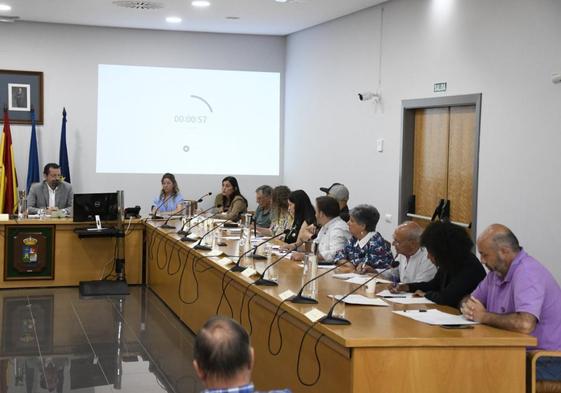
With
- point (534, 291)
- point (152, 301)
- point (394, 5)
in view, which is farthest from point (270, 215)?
point (534, 291)

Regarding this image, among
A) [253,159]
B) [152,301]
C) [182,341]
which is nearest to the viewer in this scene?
[182,341]

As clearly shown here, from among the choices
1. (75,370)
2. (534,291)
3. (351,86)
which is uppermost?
(351,86)

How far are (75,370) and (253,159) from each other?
6.23 meters

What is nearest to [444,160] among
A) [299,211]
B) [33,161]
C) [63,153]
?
[299,211]

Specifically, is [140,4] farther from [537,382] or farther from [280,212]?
[537,382]

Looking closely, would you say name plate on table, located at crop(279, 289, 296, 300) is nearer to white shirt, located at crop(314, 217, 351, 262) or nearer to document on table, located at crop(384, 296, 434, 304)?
document on table, located at crop(384, 296, 434, 304)

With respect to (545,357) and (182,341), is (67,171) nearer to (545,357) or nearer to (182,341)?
(182,341)

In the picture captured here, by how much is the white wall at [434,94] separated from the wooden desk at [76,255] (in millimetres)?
2535

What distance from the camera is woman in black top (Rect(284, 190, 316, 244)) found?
718 centimetres

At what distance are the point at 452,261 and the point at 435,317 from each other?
0.69 metres

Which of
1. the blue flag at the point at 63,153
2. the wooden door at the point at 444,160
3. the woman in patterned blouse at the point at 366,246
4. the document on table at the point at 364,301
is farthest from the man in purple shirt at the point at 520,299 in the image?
the blue flag at the point at 63,153

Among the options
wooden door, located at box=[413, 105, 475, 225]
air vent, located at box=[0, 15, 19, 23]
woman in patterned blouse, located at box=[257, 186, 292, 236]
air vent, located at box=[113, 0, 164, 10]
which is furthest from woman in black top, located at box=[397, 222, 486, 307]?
air vent, located at box=[0, 15, 19, 23]

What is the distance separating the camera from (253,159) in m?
11.4

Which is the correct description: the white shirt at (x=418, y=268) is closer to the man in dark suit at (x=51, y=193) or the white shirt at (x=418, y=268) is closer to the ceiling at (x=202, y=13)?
the ceiling at (x=202, y=13)
